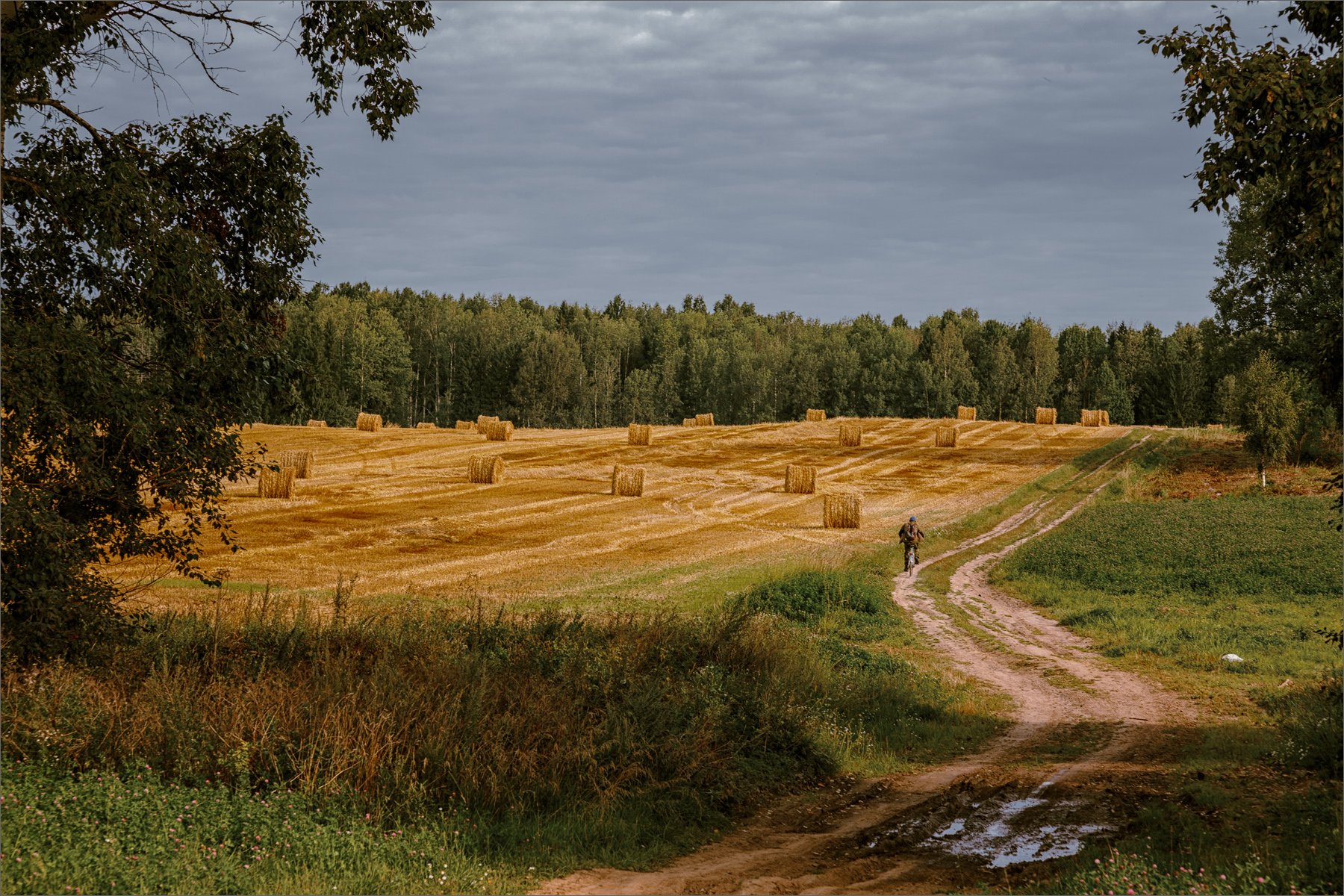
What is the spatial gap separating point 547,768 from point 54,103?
11.1m

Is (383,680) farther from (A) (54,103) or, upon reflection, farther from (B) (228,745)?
(A) (54,103)

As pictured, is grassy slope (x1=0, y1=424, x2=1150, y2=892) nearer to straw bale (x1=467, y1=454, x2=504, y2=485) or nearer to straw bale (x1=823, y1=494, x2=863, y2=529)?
straw bale (x1=823, y1=494, x2=863, y2=529)

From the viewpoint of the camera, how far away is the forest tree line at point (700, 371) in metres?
118

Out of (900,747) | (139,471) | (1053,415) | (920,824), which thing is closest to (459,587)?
(139,471)

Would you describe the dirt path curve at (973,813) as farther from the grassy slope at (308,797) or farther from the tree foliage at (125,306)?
the tree foliage at (125,306)

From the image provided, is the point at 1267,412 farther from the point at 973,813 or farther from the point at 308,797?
the point at 308,797

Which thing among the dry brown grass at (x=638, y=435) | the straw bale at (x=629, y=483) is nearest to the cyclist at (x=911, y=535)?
the straw bale at (x=629, y=483)

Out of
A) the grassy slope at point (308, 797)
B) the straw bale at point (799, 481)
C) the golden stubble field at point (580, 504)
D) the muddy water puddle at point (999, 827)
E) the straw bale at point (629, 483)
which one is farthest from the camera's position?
the straw bale at point (799, 481)

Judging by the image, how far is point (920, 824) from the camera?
37.6ft

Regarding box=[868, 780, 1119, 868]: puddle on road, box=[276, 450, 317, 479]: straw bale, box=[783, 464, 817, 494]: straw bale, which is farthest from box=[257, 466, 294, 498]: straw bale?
box=[868, 780, 1119, 868]: puddle on road

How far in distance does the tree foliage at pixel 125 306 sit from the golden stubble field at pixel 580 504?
886 centimetres

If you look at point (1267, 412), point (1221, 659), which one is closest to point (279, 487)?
point (1221, 659)

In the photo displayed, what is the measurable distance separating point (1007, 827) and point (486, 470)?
36800mm

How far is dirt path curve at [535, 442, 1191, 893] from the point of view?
32.0 feet
